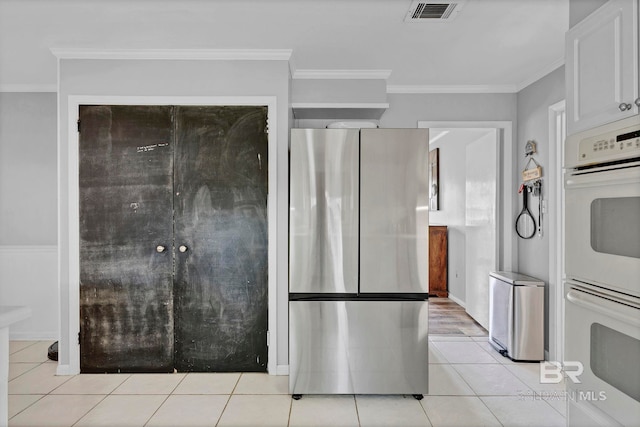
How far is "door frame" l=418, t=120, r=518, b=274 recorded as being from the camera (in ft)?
12.4

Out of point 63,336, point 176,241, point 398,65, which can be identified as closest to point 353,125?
point 398,65

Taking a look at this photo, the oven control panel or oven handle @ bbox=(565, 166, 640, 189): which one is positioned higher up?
the oven control panel

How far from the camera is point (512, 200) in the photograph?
12.4 feet

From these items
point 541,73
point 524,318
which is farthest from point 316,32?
point 524,318

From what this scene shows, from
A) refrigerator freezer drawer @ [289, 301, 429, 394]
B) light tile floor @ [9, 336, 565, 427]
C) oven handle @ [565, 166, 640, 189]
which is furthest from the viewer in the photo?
refrigerator freezer drawer @ [289, 301, 429, 394]

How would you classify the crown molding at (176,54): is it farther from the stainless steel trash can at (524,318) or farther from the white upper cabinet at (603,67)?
the stainless steel trash can at (524,318)

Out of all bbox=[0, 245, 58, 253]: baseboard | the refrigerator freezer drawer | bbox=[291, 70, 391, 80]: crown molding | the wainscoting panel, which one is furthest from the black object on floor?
bbox=[291, 70, 391, 80]: crown molding

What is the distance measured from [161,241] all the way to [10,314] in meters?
1.92

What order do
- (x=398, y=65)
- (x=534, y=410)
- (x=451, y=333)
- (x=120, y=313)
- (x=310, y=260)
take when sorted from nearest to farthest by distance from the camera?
1. (x=534, y=410)
2. (x=310, y=260)
3. (x=120, y=313)
4. (x=398, y=65)
5. (x=451, y=333)

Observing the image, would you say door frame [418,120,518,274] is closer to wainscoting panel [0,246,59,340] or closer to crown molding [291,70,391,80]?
crown molding [291,70,391,80]

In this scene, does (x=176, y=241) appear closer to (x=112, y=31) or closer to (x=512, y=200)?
(x=112, y=31)

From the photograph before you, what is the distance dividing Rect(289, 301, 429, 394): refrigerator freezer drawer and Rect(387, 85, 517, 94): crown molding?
2115 millimetres

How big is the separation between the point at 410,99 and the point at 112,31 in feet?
8.40

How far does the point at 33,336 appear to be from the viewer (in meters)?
3.84
